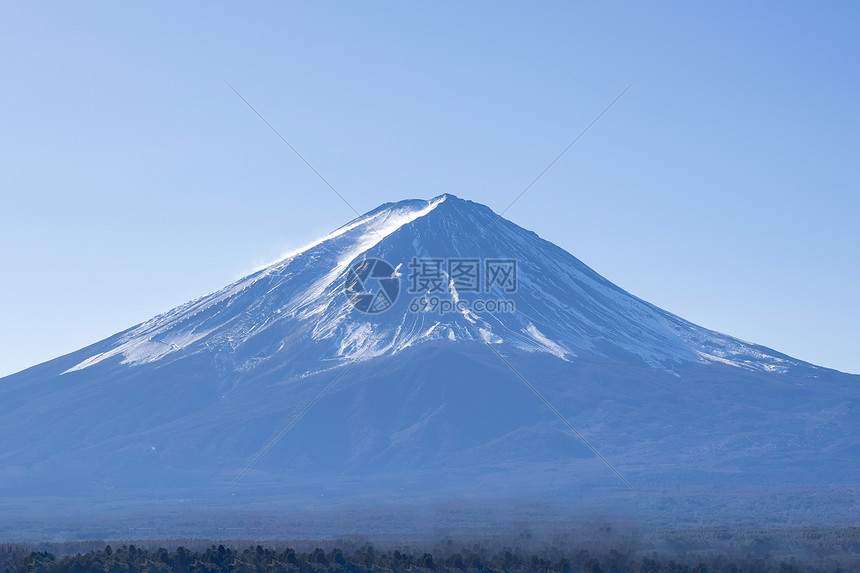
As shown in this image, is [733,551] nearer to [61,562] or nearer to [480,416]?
[61,562]

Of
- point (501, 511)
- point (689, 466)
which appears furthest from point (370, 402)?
point (501, 511)

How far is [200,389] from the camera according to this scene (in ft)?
639

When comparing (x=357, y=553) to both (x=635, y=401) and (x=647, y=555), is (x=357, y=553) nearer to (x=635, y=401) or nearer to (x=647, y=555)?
(x=647, y=555)

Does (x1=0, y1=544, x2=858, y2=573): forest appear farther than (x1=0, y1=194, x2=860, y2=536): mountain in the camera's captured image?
No

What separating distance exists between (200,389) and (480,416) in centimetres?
4720

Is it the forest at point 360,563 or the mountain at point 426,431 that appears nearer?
the forest at point 360,563

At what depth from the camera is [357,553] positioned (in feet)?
221

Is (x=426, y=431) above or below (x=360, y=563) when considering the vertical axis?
above

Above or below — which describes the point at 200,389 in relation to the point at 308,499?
above

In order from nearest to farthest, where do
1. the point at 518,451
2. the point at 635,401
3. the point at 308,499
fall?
the point at 308,499 → the point at 518,451 → the point at 635,401

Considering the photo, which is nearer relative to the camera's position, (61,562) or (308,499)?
(61,562)

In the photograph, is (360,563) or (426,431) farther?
(426,431)

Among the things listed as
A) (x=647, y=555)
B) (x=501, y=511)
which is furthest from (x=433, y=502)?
(x=647, y=555)

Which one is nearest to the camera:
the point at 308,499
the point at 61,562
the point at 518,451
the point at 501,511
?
the point at 61,562
